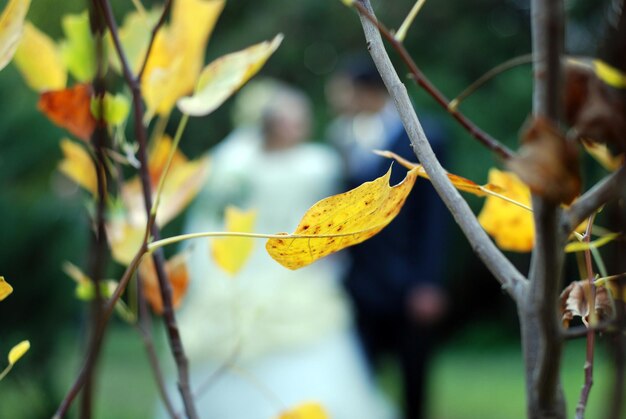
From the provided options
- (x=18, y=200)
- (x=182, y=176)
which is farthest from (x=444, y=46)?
(x=182, y=176)

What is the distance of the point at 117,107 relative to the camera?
0.44 metres

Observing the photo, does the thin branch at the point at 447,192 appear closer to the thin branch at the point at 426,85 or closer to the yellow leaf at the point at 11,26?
the thin branch at the point at 426,85

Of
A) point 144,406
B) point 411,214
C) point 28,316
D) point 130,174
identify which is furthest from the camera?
point 130,174

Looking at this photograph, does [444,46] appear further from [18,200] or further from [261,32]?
[18,200]

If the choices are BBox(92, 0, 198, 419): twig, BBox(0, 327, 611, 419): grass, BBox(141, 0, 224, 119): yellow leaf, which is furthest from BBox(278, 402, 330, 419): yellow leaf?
BBox(0, 327, 611, 419): grass

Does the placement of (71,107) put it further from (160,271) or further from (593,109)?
(593,109)

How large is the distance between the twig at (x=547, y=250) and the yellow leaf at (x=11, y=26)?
8.6 inches

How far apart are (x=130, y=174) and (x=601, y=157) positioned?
20.3ft

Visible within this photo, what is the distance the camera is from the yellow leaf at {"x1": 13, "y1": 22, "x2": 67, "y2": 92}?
1.59 feet

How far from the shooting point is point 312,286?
7.98 ft

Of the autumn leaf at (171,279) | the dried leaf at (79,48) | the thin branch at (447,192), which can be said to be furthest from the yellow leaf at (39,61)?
the thin branch at (447,192)

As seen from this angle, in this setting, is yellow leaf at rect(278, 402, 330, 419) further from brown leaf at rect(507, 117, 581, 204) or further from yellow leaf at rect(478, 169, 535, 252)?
brown leaf at rect(507, 117, 581, 204)

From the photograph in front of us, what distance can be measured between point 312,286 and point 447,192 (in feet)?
7.04

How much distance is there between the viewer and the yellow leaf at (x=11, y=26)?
342mm
